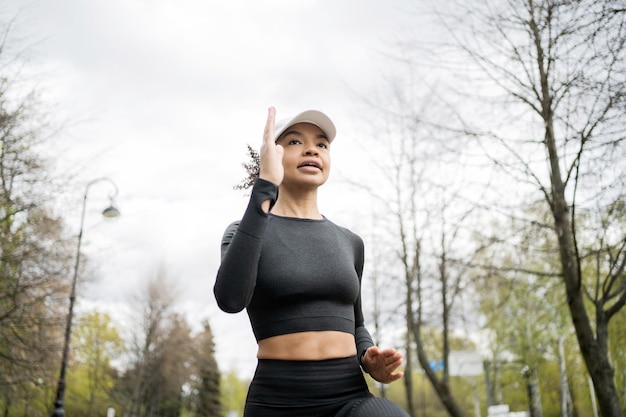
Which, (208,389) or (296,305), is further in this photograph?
(208,389)

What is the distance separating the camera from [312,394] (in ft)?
5.94

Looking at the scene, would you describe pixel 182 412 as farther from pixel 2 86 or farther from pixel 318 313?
pixel 318 313

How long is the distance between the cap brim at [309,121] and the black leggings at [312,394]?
36.8 inches

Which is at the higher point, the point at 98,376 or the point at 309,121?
the point at 98,376

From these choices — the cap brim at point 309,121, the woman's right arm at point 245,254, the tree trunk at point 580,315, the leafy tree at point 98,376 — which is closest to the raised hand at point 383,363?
the woman's right arm at point 245,254

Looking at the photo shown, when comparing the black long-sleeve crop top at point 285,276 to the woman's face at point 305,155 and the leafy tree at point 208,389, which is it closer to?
the woman's face at point 305,155

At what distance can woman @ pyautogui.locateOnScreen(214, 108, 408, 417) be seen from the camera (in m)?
1.79

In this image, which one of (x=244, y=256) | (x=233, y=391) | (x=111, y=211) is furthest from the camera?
(x=233, y=391)

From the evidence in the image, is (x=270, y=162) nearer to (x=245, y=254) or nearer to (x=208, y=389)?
(x=245, y=254)

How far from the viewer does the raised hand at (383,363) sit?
1.88m

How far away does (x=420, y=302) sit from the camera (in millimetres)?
10570

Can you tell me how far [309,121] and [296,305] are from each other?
0.79 m

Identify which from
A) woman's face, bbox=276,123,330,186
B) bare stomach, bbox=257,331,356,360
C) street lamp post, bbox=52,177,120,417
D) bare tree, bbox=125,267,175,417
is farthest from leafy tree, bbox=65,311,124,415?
bare stomach, bbox=257,331,356,360

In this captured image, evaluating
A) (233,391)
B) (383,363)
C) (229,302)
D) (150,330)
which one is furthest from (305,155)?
(233,391)
